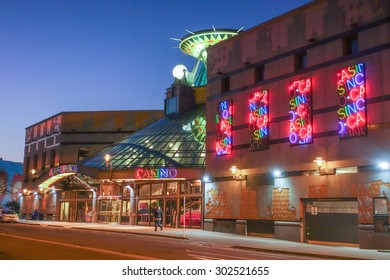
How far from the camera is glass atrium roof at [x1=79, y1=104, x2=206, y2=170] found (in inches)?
1796

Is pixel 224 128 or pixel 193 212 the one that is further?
pixel 193 212

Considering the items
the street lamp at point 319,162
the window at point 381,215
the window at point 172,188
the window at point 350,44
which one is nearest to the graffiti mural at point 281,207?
the street lamp at point 319,162

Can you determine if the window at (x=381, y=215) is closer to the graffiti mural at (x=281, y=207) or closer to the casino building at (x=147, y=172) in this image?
the graffiti mural at (x=281, y=207)

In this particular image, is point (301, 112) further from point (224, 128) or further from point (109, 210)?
point (109, 210)

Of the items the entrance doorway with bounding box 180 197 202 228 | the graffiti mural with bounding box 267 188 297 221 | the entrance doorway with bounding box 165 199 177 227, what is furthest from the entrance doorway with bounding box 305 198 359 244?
the entrance doorway with bounding box 165 199 177 227

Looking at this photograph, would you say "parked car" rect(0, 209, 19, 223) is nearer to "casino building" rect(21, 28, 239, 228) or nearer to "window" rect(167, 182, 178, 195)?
"casino building" rect(21, 28, 239, 228)

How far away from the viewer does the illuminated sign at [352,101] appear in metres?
27.3

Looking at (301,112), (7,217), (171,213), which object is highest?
(301,112)

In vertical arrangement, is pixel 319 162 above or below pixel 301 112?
below

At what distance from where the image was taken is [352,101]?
2781 centimetres

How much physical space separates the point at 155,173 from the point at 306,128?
54.9ft

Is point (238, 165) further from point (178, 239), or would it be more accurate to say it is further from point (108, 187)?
point (108, 187)

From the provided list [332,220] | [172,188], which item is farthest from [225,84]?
[332,220]

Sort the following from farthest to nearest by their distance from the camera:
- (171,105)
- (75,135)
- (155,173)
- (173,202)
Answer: (75,135), (171,105), (173,202), (155,173)
